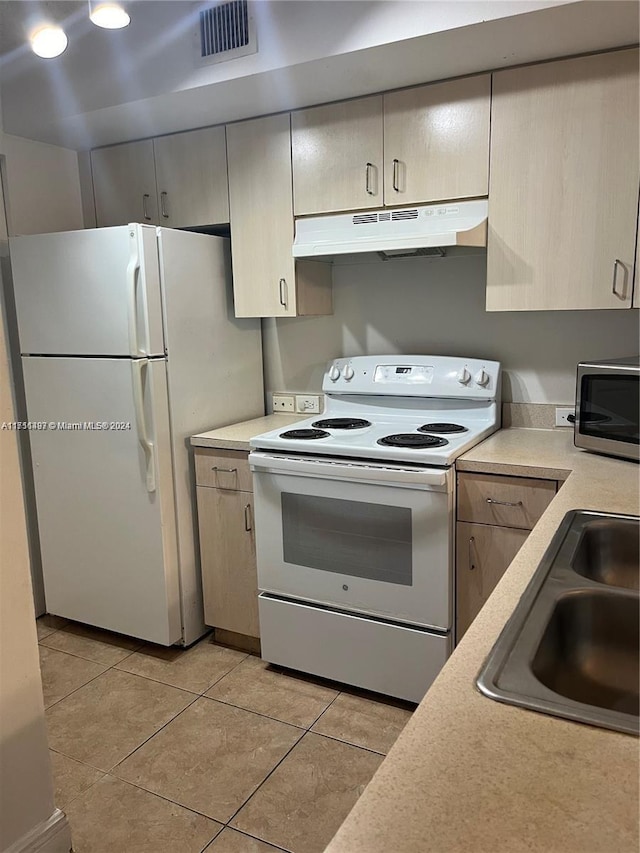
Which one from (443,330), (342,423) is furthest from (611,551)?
(443,330)

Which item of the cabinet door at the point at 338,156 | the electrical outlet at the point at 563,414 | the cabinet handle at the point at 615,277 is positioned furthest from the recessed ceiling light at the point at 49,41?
the electrical outlet at the point at 563,414

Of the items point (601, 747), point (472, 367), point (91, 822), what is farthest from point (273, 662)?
point (601, 747)

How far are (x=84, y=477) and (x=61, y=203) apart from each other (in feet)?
4.43

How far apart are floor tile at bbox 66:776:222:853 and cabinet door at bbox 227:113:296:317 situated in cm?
180

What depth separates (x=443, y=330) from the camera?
2.72 metres

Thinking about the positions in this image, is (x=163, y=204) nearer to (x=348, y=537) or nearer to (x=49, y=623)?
(x=348, y=537)

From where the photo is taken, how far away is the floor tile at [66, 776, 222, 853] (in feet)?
5.83

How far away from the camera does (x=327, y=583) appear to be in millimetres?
2375

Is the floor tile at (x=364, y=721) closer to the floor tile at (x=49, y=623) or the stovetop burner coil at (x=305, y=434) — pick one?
the stovetop burner coil at (x=305, y=434)

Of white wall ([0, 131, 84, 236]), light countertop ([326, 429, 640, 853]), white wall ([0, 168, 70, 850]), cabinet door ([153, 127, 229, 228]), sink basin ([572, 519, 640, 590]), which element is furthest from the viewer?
white wall ([0, 131, 84, 236])

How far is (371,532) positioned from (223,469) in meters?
0.70

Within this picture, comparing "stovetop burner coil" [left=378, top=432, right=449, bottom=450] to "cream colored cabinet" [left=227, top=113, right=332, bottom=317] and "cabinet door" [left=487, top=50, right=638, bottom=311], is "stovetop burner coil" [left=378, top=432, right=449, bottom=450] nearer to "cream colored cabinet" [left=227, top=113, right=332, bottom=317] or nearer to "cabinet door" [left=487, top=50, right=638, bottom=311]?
"cabinet door" [left=487, top=50, right=638, bottom=311]

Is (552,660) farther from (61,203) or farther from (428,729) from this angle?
(61,203)

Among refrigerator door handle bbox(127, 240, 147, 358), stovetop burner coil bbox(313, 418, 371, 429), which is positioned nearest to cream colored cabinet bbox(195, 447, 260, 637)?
stovetop burner coil bbox(313, 418, 371, 429)
